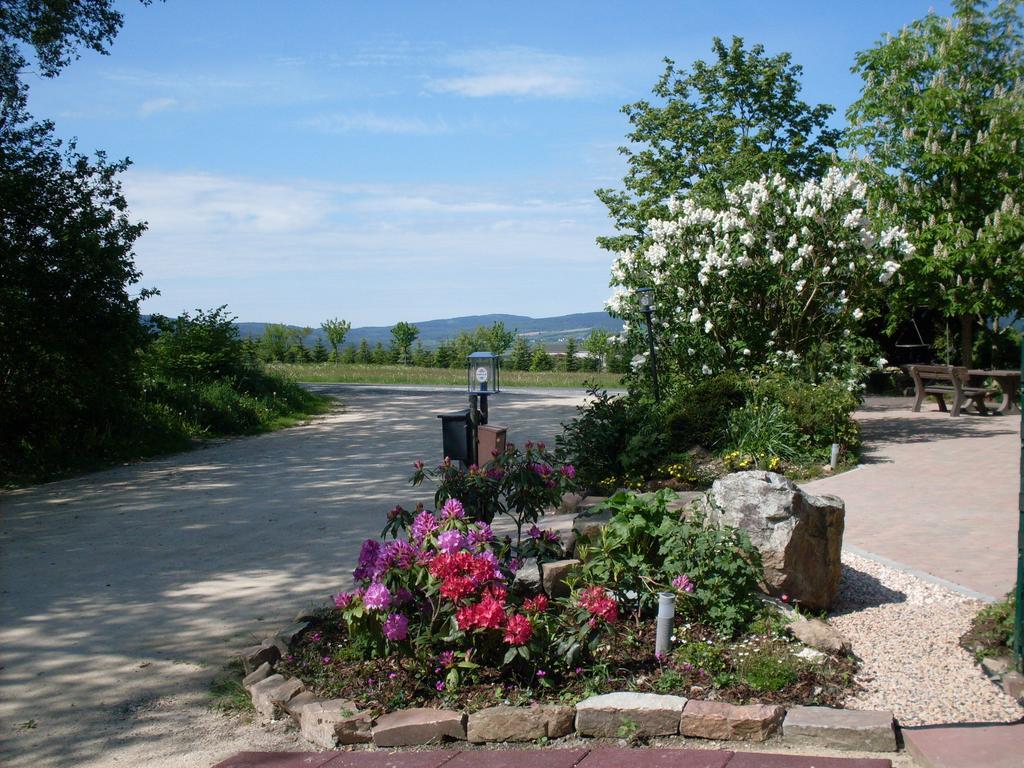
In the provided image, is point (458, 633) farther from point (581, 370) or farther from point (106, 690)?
point (581, 370)

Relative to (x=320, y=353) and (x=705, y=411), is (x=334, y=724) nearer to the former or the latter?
(x=705, y=411)

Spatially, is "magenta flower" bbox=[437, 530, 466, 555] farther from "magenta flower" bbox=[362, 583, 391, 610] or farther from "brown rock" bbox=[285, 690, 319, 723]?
"brown rock" bbox=[285, 690, 319, 723]

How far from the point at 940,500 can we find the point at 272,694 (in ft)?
21.8

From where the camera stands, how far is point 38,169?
11.3 meters

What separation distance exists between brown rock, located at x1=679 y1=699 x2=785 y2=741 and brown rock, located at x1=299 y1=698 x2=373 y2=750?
1355 mm

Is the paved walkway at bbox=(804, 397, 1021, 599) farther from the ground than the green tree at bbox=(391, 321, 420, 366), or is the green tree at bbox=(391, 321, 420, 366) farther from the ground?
the green tree at bbox=(391, 321, 420, 366)

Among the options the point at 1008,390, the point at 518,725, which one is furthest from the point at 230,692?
the point at 1008,390

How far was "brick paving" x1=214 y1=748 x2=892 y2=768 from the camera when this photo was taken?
10.9 feet

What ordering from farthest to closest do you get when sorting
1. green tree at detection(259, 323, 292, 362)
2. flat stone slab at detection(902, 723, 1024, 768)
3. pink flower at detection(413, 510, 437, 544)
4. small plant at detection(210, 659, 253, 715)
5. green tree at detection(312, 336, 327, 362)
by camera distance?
green tree at detection(312, 336, 327, 362) → green tree at detection(259, 323, 292, 362) → pink flower at detection(413, 510, 437, 544) → small plant at detection(210, 659, 253, 715) → flat stone slab at detection(902, 723, 1024, 768)

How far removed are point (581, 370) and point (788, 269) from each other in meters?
27.7

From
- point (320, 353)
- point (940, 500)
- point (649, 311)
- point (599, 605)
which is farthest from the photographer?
point (320, 353)

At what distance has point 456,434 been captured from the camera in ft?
26.0

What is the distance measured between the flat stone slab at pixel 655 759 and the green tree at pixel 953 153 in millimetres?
17472

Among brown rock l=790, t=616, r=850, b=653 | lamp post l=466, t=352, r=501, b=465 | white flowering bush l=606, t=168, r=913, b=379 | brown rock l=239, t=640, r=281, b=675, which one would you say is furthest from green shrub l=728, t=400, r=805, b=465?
brown rock l=239, t=640, r=281, b=675
